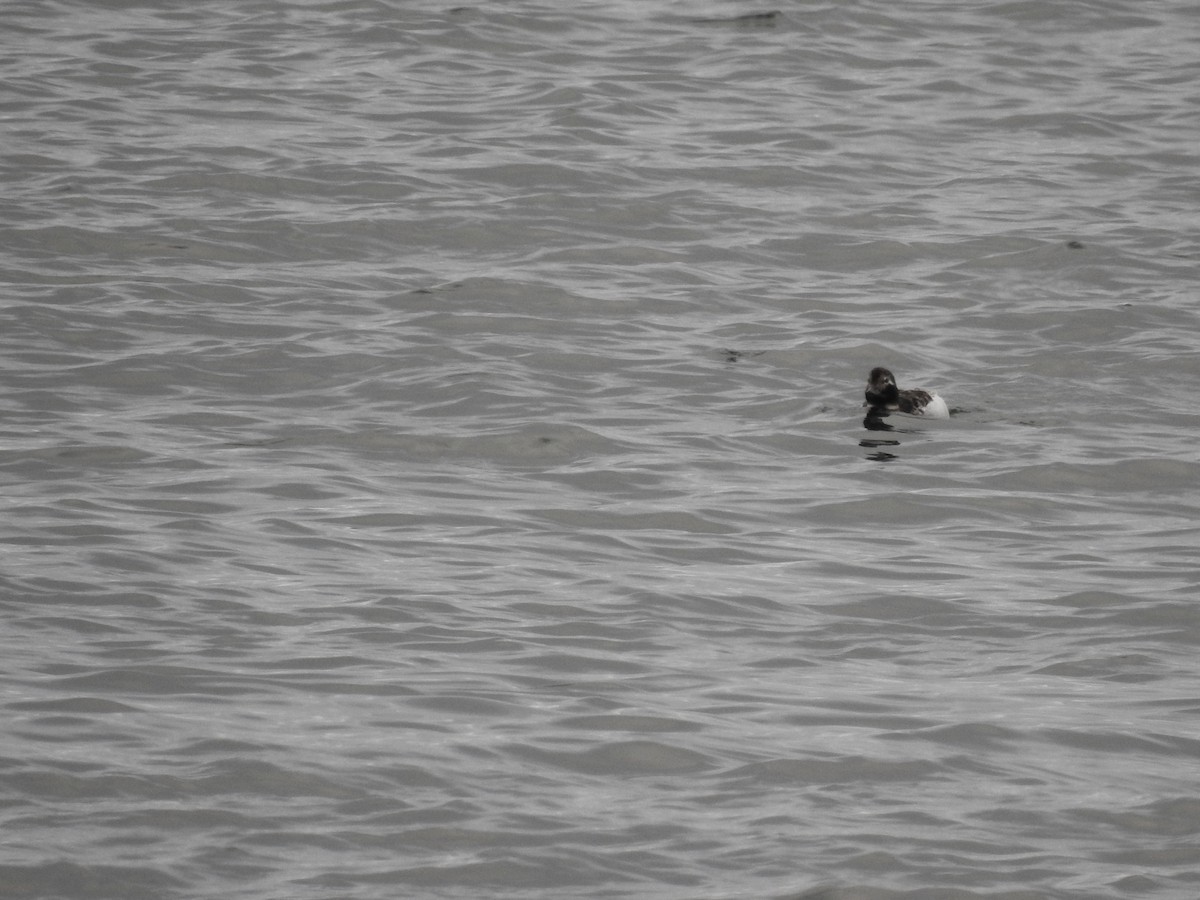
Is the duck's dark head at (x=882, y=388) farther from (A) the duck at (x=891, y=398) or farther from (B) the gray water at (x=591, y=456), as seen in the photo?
(B) the gray water at (x=591, y=456)

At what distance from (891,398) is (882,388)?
0.29ft

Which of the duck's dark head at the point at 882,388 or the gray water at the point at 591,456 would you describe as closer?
the gray water at the point at 591,456

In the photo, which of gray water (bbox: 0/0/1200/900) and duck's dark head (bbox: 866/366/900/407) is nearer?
gray water (bbox: 0/0/1200/900)

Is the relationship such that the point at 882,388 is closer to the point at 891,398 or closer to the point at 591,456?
the point at 891,398

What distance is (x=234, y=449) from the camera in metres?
10.7

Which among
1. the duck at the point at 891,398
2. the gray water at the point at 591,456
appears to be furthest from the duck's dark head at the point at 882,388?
the gray water at the point at 591,456

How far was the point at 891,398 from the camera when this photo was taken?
1181 centimetres

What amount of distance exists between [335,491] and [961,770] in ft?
14.5

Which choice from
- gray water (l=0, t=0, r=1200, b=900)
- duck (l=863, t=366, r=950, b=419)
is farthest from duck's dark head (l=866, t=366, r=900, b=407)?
gray water (l=0, t=0, r=1200, b=900)

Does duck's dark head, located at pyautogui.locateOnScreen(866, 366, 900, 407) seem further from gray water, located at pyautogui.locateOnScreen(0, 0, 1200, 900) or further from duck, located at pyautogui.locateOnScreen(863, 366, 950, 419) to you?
gray water, located at pyautogui.locateOnScreen(0, 0, 1200, 900)

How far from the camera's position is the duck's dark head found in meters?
11.8

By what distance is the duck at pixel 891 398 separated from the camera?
38.7ft

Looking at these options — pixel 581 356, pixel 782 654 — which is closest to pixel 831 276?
pixel 581 356

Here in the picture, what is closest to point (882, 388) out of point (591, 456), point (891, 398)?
point (891, 398)
